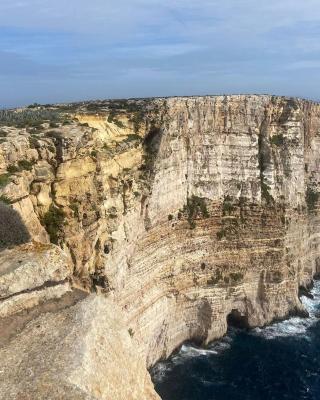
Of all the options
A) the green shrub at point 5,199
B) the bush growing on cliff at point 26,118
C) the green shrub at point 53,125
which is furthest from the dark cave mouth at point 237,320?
the green shrub at point 5,199

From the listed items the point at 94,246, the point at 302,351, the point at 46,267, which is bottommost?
the point at 302,351

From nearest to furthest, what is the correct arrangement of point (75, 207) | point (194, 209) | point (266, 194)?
point (75, 207)
point (194, 209)
point (266, 194)

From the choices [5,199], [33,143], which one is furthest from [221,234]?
[5,199]

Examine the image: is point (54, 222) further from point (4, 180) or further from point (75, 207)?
point (4, 180)

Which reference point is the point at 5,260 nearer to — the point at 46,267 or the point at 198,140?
the point at 46,267

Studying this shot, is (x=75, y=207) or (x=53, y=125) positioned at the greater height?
(x=53, y=125)

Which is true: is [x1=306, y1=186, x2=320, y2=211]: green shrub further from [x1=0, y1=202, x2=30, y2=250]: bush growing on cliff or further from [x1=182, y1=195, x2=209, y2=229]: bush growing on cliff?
[x1=0, y1=202, x2=30, y2=250]: bush growing on cliff

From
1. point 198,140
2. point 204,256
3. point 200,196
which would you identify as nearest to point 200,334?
point 204,256

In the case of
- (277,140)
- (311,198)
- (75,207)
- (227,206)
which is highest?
(277,140)
